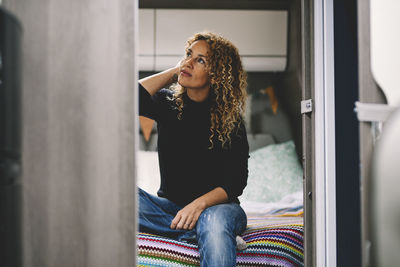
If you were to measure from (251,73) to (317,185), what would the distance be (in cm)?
206

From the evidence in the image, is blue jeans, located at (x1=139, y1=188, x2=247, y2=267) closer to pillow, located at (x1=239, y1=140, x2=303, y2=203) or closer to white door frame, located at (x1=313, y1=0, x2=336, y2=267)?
white door frame, located at (x1=313, y1=0, x2=336, y2=267)

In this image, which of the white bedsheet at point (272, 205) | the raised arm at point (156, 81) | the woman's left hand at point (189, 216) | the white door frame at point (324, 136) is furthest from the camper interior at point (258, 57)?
the white door frame at point (324, 136)

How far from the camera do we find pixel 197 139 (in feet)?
5.95

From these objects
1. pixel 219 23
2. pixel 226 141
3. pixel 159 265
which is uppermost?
pixel 219 23

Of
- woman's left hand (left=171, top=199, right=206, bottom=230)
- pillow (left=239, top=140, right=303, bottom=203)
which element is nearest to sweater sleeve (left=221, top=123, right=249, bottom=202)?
woman's left hand (left=171, top=199, right=206, bottom=230)

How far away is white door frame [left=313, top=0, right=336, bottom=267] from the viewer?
4.58ft

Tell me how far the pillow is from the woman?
1041 mm

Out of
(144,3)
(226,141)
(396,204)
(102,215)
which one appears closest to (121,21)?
(102,215)

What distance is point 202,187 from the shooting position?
1.77 m

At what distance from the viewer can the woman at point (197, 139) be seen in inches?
66.2

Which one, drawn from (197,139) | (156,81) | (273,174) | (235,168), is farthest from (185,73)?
(273,174)

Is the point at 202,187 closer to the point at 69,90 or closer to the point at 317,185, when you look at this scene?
the point at 317,185

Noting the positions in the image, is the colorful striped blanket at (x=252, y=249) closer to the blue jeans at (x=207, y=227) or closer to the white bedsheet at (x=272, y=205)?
the blue jeans at (x=207, y=227)

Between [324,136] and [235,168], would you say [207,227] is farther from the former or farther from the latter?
[324,136]
